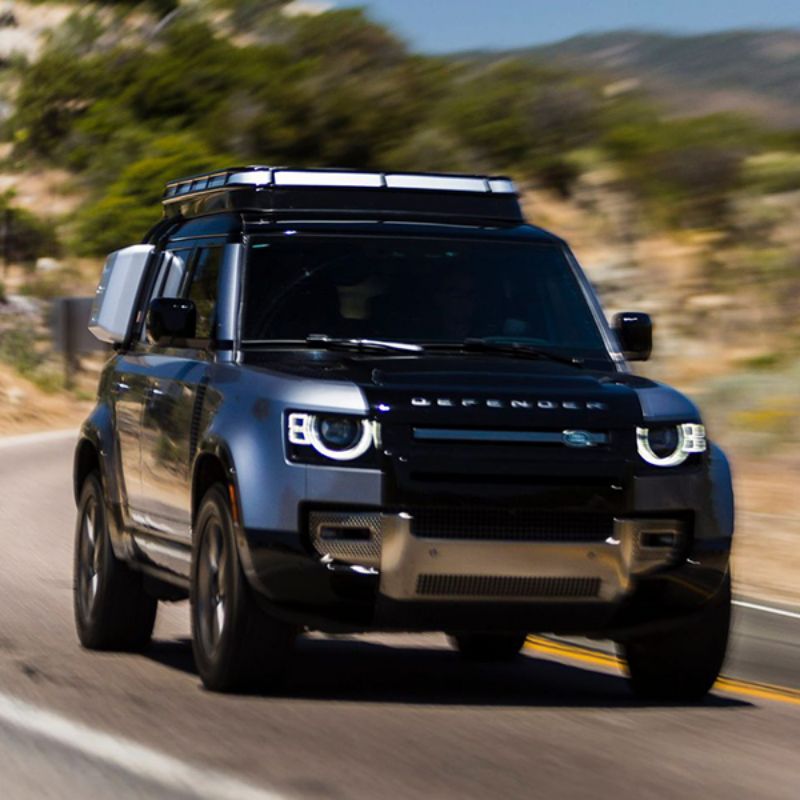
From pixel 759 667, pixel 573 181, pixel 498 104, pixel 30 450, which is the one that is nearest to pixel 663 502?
pixel 759 667

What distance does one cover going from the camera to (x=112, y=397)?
10.5 meters

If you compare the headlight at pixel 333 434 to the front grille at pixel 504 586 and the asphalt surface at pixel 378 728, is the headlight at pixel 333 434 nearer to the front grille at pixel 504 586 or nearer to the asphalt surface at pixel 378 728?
the front grille at pixel 504 586

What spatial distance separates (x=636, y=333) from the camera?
9.51 meters

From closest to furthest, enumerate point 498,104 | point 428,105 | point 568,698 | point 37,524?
point 568,698, point 37,524, point 498,104, point 428,105

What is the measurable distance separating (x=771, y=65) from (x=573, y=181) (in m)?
54.8

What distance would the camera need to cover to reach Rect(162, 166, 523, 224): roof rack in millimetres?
9609

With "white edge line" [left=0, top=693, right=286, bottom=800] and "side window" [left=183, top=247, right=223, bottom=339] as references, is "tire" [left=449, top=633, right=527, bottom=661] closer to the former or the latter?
"side window" [left=183, top=247, right=223, bottom=339]

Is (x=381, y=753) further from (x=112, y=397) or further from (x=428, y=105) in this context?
(x=428, y=105)

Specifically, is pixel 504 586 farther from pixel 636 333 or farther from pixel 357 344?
pixel 636 333

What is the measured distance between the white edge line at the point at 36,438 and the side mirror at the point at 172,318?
64.7ft

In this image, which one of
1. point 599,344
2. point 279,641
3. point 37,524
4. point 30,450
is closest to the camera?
point 279,641

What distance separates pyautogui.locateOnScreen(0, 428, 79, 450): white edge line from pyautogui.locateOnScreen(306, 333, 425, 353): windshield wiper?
20035 millimetres

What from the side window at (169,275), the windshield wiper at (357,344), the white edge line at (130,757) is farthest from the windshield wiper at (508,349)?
the white edge line at (130,757)

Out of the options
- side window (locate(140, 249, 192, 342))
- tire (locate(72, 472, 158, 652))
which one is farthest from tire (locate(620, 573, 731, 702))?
side window (locate(140, 249, 192, 342))
